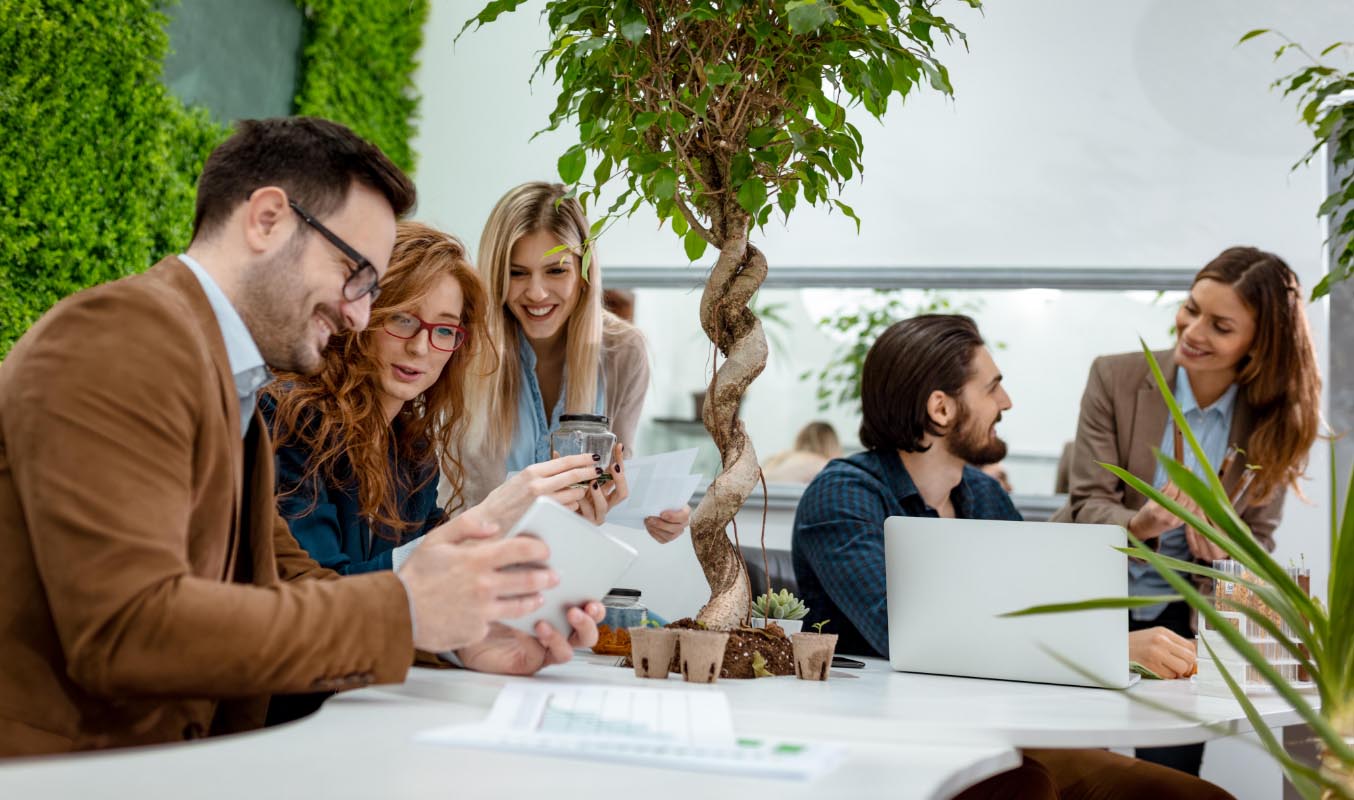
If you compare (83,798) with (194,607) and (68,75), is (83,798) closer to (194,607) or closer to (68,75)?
(194,607)

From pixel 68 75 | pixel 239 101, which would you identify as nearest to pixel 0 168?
pixel 68 75

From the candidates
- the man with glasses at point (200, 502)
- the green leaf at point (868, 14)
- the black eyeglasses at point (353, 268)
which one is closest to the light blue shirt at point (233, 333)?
the man with glasses at point (200, 502)

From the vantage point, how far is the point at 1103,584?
1.78m

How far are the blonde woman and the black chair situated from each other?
1.48ft

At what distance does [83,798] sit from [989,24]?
16.2 ft

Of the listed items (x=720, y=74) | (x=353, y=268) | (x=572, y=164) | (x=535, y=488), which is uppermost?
(x=720, y=74)

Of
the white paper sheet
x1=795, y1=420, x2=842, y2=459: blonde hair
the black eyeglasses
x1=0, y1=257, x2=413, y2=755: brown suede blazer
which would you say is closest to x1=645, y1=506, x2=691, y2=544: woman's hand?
the white paper sheet

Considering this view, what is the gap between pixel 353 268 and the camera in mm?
1456

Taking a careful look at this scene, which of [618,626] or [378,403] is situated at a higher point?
[378,403]

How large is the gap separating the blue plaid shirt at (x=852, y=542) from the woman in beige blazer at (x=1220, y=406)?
833mm

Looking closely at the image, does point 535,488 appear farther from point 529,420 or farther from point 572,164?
point 529,420

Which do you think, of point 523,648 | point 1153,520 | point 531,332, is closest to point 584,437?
point 523,648

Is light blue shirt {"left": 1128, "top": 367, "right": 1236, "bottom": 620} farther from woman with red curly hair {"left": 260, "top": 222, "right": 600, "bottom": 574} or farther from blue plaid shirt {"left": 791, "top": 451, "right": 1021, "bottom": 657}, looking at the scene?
woman with red curly hair {"left": 260, "top": 222, "right": 600, "bottom": 574}

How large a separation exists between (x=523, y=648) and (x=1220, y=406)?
2.50 m
